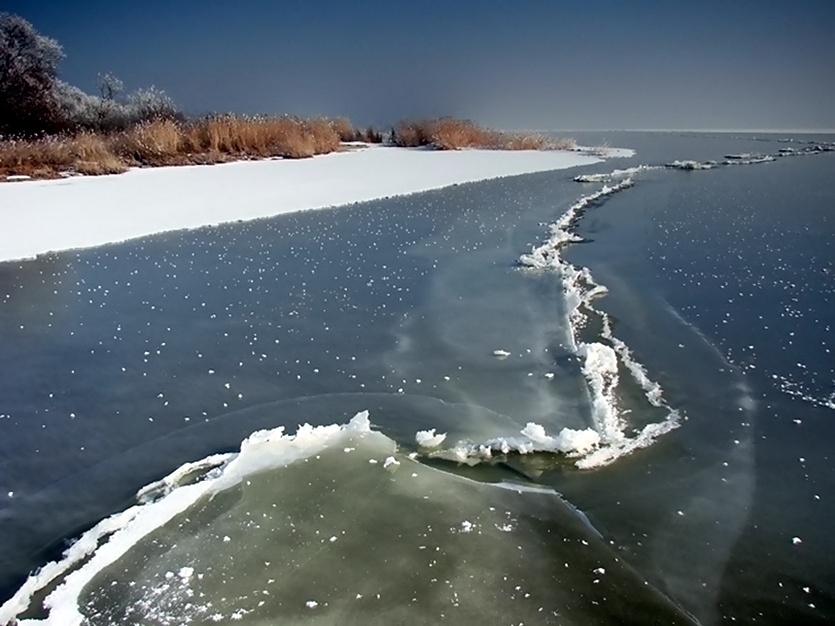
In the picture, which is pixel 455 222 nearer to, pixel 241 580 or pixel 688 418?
pixel 688 418

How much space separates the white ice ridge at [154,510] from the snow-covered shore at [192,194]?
3.50 metres

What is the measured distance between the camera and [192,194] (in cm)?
706

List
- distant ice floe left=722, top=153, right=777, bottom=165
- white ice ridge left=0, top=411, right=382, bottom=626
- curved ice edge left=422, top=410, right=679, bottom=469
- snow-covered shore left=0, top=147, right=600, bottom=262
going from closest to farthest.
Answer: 1. white ice ridge left=0, top=411, right=382, bottom=626
2. curved ice edge left=422, top=410, right=679, bottom=469
3. snow-covered shore left=0, top=147, right=600, bottom=262
4. distant ice floe left=722, top=153, right=777, bottom=165

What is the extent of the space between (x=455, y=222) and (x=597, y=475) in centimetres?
428

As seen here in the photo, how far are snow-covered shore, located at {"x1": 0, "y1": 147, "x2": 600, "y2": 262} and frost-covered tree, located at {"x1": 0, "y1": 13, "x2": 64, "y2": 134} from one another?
6.92m

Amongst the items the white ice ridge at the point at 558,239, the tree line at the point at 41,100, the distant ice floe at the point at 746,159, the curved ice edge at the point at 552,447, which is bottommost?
the curved ice edge at the point at 552,447

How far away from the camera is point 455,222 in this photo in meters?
5.84

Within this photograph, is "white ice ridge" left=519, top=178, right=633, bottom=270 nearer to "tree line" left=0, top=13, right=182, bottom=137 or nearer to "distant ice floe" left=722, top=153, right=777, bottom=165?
"distant ice floe" left=722, top=153, right=777, bottom=165

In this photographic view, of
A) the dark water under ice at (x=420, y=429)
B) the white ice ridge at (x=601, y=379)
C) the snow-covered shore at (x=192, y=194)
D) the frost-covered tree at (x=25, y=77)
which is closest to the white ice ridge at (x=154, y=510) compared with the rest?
the dark water under ice at (x=420, y=429)

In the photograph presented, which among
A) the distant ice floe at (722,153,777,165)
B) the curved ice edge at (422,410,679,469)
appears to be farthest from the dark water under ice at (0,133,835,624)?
the distant ice floe at (722,153,777,165)

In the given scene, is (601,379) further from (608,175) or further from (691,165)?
(691,165)

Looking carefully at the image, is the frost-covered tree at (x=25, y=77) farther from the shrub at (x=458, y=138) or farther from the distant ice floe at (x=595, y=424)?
the distant ice floe at (x=595, y=424)

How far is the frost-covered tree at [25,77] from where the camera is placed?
44.4 ft

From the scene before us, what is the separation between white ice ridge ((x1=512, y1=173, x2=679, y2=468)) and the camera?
1876mm
